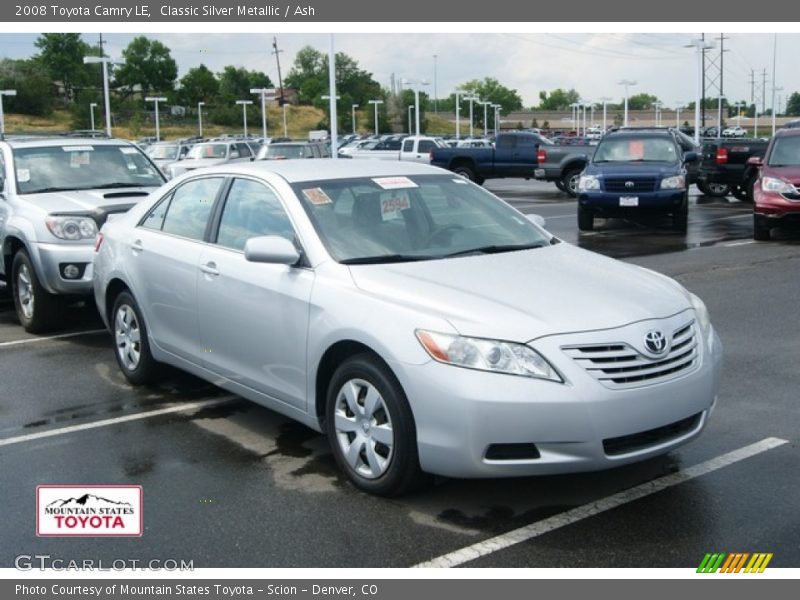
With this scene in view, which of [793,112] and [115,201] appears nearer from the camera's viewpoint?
[115,201]

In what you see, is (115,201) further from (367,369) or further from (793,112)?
(793,112)

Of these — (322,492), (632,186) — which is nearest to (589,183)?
(632,186)

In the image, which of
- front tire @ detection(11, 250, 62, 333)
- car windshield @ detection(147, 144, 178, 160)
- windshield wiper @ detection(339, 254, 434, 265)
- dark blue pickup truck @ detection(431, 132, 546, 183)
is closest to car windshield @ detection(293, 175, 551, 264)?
windshield wiper @ detection(339, 254, 434, 265)

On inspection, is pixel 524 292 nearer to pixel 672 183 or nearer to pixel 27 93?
pixel 672 183

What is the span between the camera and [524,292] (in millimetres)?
4816

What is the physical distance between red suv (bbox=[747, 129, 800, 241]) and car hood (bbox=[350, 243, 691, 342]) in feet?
35.4

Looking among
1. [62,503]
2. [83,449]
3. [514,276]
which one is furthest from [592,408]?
[83,449]

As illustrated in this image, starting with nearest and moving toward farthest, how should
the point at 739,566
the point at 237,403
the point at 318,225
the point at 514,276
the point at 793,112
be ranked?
the point at 739,566 → the point at 514,276 → the point at 318,225 → the point at 237,403 → the point at 793,112

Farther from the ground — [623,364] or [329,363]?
[623,364]

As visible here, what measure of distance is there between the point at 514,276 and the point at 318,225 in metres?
1.16

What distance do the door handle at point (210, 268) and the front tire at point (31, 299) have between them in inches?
145

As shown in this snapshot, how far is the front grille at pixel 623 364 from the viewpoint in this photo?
4.39m

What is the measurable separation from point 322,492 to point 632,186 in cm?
1331

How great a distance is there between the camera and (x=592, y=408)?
431 cm
